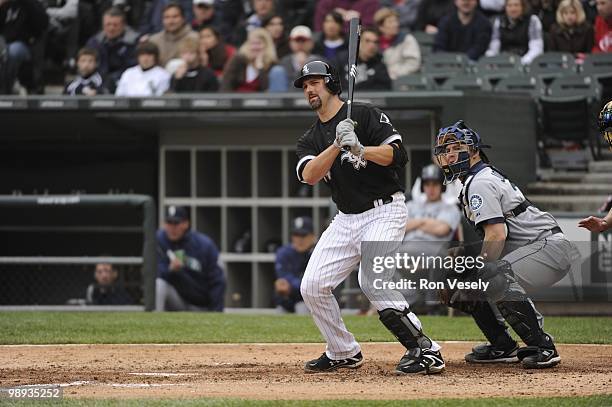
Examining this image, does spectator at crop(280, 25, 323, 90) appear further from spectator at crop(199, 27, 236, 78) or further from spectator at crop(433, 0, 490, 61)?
spectator at crop(433, 0, 490, 61)

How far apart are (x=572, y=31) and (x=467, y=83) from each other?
52.5 inches

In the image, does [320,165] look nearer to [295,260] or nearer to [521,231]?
[521,231]

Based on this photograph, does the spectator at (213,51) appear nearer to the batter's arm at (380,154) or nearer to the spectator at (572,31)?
the spectator at (572,31)

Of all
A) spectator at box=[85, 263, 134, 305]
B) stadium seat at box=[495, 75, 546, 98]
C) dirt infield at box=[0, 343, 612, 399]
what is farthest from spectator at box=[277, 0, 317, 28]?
dirt infield at box=[0, 343, 612, 399]

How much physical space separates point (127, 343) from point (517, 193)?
3252 millimetres

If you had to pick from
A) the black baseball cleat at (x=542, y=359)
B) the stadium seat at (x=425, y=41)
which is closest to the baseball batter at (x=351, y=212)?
the black baseball cleat at (x=542, y=359)

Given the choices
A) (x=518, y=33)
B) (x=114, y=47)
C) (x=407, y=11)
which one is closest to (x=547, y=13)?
(x=518, y=33)

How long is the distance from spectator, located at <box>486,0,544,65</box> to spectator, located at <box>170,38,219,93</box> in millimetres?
2991

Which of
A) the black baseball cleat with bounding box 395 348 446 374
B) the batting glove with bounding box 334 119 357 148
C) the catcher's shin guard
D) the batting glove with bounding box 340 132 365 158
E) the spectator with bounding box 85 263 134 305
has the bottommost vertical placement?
the spectator with bounding box 85 263 134 305

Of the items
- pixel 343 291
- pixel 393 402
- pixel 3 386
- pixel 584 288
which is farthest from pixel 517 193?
pixel 343 291

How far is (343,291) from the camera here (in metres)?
11.5

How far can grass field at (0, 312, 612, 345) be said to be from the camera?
8.79 meters

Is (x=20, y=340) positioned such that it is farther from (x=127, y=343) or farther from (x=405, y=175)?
(x=405, y=175)

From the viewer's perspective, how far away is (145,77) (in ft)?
42.6
